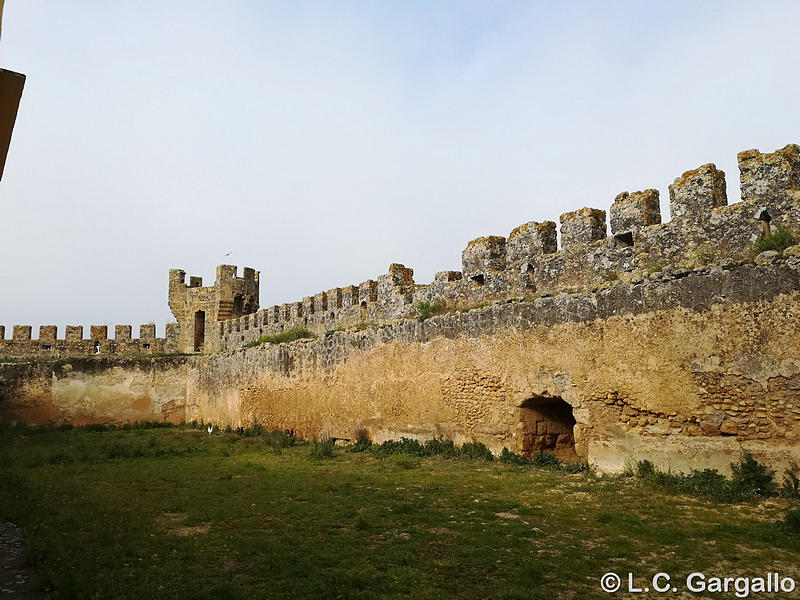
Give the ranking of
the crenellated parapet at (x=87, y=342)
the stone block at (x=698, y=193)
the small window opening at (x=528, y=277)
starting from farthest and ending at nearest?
the crenellated parapet at (x=87, y=342), the small window opening at (x=528, y=277), the stone block at (x=698, y=193)

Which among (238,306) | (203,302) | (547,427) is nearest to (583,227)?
(547,427)

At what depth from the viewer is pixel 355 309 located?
1488 centimetres

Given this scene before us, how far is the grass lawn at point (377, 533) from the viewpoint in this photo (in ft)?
14.5

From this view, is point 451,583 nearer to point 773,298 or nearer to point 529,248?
point 773,298

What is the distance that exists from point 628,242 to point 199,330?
61.1 ft

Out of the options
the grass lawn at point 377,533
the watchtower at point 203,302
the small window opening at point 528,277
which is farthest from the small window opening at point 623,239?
the watchtower at point 203,302

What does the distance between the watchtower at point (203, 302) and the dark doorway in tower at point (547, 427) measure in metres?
16.0

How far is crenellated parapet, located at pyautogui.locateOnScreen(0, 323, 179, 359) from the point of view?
73.5 feet

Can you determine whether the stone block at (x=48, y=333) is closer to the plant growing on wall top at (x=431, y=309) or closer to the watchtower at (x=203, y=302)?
the watchtower at (x=203, y=302)

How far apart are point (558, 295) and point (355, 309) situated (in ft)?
21.8

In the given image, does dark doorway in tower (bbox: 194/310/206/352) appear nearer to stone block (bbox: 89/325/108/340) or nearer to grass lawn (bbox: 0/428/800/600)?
stone block (bbox: 89/325/108/340)

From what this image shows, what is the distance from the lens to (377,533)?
5.81m

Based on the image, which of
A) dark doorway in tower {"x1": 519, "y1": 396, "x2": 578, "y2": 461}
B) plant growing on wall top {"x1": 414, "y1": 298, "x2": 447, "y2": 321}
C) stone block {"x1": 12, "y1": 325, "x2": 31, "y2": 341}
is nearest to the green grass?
plant growing on wall top {"x1": 414, "y1": 298, "x2": 447, "y2": 321}

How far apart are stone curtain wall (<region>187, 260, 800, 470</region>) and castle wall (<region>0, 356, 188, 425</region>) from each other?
34.9 feet
